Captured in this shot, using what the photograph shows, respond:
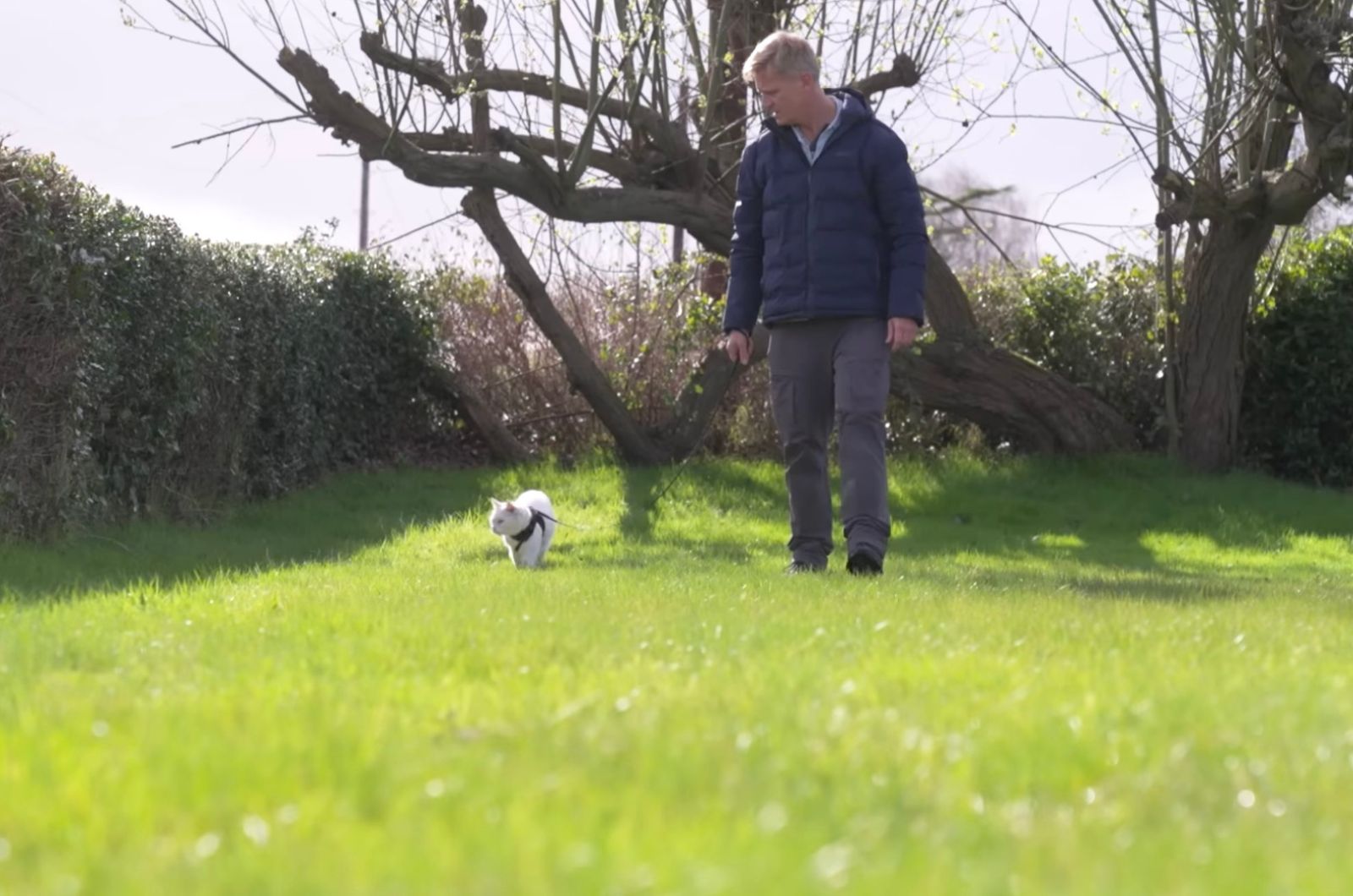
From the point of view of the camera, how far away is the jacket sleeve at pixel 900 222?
7559 mm

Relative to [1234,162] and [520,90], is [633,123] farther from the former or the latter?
[1234,162]

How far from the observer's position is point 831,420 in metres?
8.16

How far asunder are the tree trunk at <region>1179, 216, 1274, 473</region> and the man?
26.1 feet

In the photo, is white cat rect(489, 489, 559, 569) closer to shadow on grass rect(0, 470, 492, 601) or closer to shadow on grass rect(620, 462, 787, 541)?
shadow on grass rect(0, 470, 492, 601)

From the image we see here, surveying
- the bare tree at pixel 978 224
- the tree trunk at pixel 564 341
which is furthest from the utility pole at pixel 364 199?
the tree trunk at pixel 564 341

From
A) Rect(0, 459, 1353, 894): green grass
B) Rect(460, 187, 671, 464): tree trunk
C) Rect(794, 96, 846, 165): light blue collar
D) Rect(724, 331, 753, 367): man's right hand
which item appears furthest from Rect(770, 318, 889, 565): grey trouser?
Rect(460, 187, 671, 464): tree trunk

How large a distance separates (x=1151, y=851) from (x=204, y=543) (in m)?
8.93

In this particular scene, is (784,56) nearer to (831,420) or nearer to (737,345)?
(737,345)

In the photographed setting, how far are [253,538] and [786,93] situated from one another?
5501 mm

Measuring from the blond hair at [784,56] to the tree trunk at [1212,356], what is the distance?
819 cm

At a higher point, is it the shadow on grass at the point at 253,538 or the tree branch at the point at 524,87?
the tree branch at the point at 524,87

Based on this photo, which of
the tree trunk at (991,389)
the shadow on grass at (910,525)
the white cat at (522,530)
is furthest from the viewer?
the tree trunk at (991,389)

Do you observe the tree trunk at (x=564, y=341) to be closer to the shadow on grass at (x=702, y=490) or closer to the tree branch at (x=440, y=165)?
the shadow on grass at (x=702, y=490)

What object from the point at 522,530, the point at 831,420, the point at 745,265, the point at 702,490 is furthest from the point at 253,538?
the point at 831,420
